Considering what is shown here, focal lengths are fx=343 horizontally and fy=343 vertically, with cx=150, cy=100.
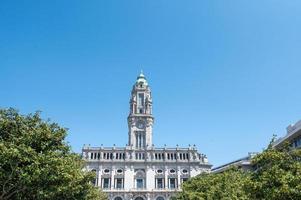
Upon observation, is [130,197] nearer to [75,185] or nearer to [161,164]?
[161,164]

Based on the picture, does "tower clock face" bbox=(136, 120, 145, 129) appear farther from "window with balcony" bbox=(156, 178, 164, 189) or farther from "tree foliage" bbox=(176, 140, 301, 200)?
"tree foliage" bbox=(176, 140, 301, 200)

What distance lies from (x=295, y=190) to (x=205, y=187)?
22593 millimetres

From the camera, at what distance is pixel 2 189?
31.0 metres

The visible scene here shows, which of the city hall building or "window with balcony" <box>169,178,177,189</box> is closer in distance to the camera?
the city hall building

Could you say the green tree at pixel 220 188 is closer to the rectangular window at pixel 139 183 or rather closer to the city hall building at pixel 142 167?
the city hall building at pixel 142 167

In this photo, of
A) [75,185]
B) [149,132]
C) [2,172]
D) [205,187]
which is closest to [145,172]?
[149,132]

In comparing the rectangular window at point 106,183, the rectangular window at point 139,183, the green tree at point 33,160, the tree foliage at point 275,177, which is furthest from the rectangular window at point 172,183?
the tree foliage at point 275,177

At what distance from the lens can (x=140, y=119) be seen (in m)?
101

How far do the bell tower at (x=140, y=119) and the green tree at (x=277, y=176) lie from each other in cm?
7097

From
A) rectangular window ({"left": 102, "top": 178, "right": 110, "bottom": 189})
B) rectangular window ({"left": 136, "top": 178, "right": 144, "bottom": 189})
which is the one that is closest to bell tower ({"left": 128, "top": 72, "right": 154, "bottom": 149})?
rectangular window ({"left": 136, "top": 178, "right": 144, "bottom": 189})

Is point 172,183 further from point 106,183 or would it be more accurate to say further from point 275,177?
point 275,177

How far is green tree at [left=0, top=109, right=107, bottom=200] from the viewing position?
2844 cm

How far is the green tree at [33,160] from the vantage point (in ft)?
93.3

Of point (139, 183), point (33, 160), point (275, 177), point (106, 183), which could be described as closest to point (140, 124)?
point (139, 183)
